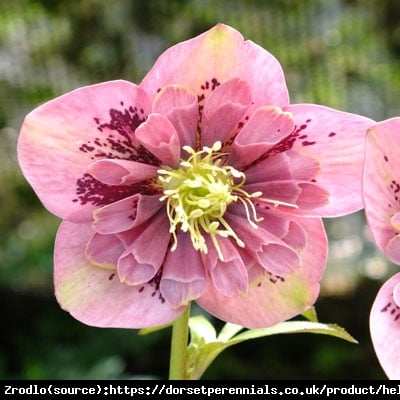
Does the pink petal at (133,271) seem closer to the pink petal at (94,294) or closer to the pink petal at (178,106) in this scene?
the pink petal at (94,294)

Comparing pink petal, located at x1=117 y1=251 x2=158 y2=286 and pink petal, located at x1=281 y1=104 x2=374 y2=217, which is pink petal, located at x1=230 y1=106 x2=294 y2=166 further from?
pink petal, located at x1=117 y1=251 x2=158 y2=286

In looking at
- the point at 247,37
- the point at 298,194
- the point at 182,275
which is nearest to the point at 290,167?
the point at 298,194

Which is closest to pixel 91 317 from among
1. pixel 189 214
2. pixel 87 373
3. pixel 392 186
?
pixel 189 214

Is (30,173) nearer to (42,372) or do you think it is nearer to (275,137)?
(275,137)

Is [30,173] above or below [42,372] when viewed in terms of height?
above

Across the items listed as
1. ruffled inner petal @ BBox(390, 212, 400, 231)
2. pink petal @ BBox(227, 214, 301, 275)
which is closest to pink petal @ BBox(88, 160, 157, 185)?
pink petal @ BBox(227, 214, 301, 275)
